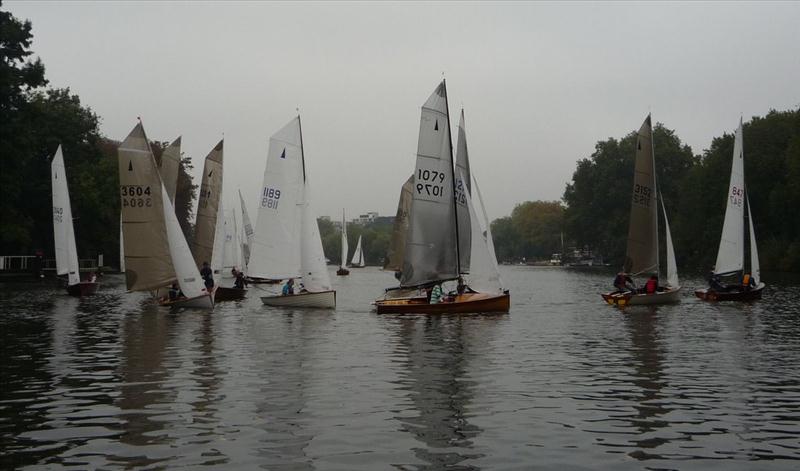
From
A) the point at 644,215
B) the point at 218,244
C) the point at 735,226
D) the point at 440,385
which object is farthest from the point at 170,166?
the point at 440,385

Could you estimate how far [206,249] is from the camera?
52781 mm

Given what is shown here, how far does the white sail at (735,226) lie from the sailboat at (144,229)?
27464 mm

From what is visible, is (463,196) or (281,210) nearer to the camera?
(463,196)

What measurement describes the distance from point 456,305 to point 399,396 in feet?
67.6

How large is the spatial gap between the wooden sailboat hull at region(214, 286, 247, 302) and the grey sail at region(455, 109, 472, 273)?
1513cm

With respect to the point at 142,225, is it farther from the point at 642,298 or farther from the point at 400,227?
the point at 400,227

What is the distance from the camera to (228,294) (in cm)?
4947

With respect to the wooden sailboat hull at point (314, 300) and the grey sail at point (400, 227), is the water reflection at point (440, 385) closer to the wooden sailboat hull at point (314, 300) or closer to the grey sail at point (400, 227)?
the wooden sailboat hull at point (314, 300)

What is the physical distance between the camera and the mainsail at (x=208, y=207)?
52750mm

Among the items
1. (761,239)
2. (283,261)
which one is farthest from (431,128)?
(761,239)

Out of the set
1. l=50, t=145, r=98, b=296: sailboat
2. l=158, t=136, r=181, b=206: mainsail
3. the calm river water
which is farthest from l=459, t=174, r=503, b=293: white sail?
l=50, t=145, r=98, b=296: sailboat

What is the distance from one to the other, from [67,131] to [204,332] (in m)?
61.0

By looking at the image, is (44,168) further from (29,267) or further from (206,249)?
(206,249)

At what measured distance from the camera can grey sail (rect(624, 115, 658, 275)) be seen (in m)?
45.5
